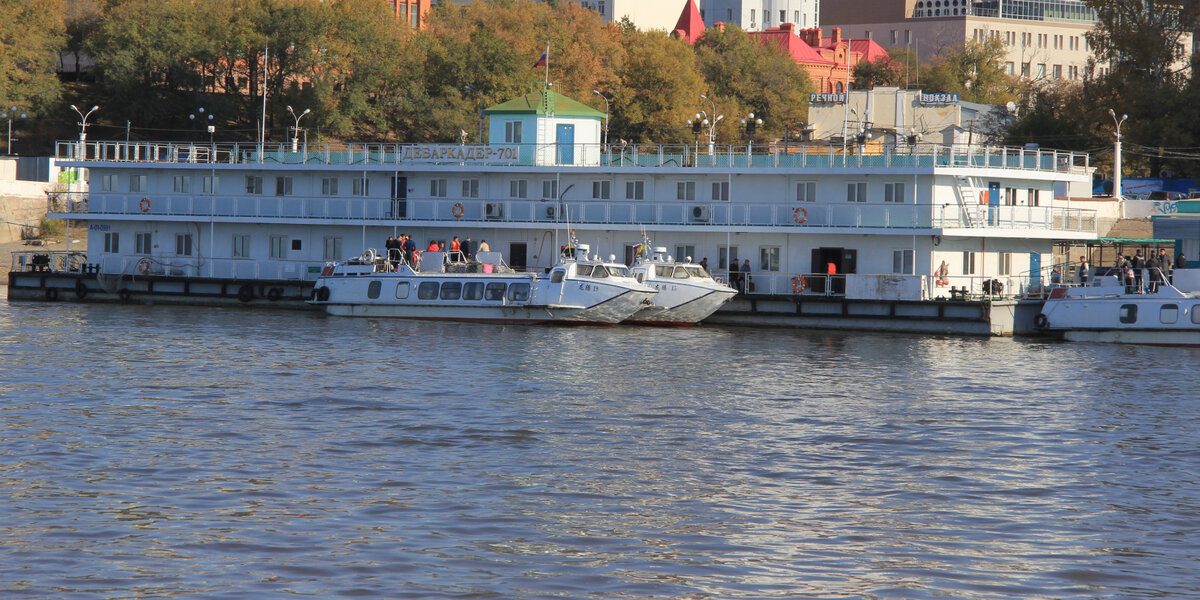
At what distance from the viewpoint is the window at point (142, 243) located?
61.5 m

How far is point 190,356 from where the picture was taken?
39.5 meters

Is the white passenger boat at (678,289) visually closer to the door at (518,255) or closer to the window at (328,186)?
the door at (518,255)

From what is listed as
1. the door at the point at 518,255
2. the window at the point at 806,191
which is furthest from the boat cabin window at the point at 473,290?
the window at the point at 806,191

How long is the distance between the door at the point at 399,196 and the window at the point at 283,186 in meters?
4.74

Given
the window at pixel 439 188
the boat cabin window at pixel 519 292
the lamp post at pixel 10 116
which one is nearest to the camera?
the boat cabin window at pixel 519 292

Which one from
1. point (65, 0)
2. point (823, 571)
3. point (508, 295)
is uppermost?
point (65, 0)

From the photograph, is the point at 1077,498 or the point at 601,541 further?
the point at 1077,498

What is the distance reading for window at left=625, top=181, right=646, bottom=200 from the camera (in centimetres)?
5512

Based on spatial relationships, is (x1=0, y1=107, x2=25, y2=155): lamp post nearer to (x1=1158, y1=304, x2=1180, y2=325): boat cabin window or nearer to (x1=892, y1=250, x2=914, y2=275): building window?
(x1=892, y1=250, x2=914, y2=275): building window

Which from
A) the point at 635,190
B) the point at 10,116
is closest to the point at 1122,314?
the point at 635,190

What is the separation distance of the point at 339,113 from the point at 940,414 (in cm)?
7640

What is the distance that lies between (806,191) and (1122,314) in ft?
39.3

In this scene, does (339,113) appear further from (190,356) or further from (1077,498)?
(1077,498)

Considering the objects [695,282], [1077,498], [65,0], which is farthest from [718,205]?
[65,0]
